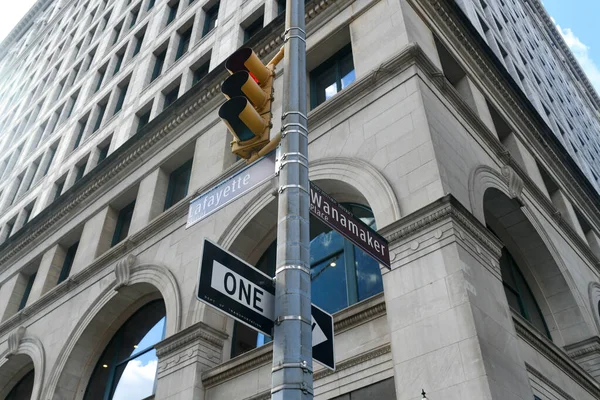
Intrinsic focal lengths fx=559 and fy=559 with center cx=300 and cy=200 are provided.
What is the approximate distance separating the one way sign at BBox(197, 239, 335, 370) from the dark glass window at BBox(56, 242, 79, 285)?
64.2 feet

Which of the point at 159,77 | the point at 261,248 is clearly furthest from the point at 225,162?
the point at 159,77

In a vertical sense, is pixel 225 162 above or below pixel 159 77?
below

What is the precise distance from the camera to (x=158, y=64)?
28031 mm

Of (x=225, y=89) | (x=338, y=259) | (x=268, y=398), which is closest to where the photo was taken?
(x=225, y=89)

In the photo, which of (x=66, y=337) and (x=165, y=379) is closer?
(x=165, y=379)

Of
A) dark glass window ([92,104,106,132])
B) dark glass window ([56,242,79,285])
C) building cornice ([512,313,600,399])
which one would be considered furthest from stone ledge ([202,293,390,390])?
dark glass window ([92,104,106,132])

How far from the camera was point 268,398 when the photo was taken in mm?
11562

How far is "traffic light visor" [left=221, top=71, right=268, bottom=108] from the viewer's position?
5.97 metres

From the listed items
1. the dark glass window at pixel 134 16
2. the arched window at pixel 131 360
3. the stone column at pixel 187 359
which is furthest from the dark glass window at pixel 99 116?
the stone column at pixel 187 359

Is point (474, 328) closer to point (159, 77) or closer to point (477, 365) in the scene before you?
point (477, 365)

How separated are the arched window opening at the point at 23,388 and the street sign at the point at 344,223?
18.1m

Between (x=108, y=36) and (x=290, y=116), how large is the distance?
33060 millimetres

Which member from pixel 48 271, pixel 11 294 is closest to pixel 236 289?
pixel 48 271

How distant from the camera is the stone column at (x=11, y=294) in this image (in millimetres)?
23703
